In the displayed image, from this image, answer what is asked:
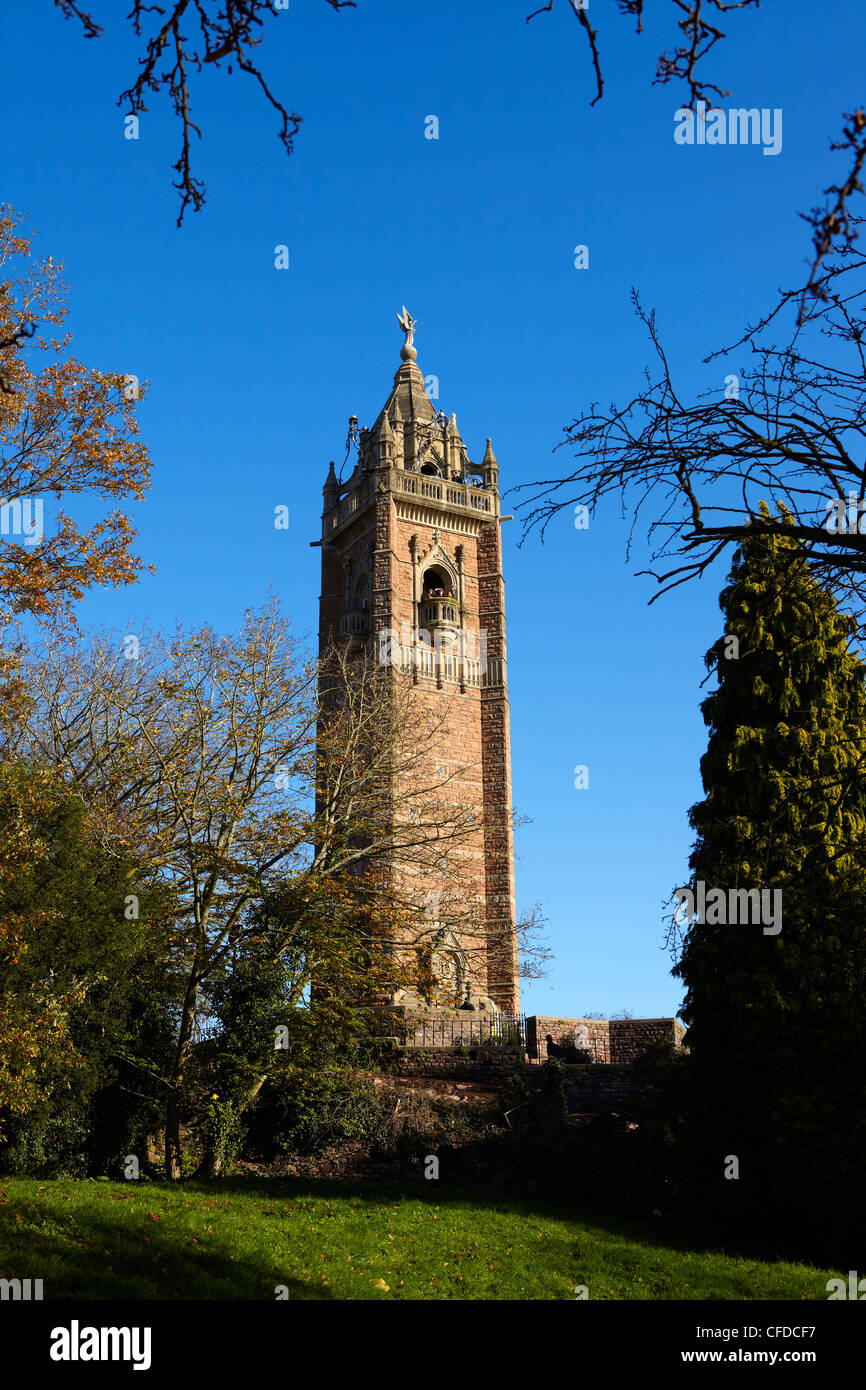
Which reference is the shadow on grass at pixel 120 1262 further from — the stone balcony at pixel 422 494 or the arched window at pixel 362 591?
the stone balcony at pixel 422 494

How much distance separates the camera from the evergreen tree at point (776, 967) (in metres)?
15.0

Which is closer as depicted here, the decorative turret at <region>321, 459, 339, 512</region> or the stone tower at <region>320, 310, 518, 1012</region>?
the stone tower at <region>320, 310, 518, 1012</region>

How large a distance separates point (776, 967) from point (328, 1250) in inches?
292

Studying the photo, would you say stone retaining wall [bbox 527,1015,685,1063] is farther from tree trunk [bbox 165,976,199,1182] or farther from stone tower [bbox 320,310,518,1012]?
tree trunk [bbox 165,976,199,1182]

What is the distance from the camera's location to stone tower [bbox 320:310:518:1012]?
120ft

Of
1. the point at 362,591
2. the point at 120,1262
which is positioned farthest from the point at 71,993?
the point at 362,591

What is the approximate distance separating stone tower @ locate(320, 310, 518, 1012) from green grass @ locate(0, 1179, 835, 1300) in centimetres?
1793

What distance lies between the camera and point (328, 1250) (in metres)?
13.0

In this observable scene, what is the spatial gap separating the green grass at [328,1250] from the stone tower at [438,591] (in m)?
17.9

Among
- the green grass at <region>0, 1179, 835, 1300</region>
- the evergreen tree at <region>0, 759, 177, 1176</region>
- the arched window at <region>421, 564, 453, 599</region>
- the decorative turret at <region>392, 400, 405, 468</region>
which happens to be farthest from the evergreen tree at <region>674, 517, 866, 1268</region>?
the decorative turret at <region>392, 400, 405, 468</region>

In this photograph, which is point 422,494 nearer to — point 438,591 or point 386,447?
point 386,447
